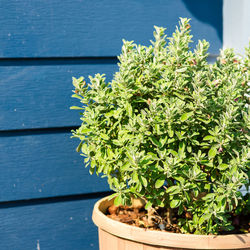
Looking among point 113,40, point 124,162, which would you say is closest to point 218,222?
point 124,162

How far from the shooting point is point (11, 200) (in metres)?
1.75

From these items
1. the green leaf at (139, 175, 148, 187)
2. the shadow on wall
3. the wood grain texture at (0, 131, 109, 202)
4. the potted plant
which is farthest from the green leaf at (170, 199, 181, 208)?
the shadow on wall

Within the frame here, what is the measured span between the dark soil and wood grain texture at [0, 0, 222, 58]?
85 centimetres

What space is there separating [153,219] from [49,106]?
0.79 meters

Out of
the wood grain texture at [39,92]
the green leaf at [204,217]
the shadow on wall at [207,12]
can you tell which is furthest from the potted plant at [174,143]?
the shadow on wall at [207,12]

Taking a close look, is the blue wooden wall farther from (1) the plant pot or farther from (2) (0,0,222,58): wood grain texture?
(1) the plant pot

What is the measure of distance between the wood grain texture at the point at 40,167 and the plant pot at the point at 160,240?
0.55m

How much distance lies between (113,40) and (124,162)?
831 mm

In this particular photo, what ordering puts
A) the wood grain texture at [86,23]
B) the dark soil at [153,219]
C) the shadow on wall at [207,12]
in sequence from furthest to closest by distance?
the shadow on wall at [207,12] → the wood grain texture at [86,23] → the dark soil at [153,219]

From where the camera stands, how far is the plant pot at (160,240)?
1160mm

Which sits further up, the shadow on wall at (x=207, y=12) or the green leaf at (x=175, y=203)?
the shadow on wall at (x=207, y=12)

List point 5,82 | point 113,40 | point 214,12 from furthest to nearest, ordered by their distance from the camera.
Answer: point 214,12
point 113,40
point 5,82

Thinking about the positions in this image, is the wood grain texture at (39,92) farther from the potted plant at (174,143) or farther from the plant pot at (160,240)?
the plant pot at (160,240)

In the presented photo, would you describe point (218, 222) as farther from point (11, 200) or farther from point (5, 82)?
point (5, 82)
